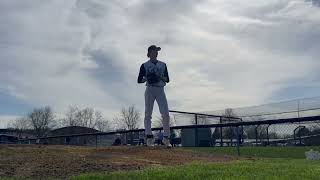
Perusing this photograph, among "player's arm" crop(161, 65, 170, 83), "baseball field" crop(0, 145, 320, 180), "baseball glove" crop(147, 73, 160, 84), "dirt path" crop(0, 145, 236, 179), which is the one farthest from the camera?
"player's arm" crop(161, 65, 170, 83)

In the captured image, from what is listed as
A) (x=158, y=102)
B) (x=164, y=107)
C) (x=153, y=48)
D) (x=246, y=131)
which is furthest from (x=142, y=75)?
(x=246, y=131)

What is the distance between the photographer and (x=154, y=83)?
11.9 meters

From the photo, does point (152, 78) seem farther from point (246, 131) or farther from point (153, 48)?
Result: point (246, 131)

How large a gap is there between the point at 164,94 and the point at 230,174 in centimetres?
547

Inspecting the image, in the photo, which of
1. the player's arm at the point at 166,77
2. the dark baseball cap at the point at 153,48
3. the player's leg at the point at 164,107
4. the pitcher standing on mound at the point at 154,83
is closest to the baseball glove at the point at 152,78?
the pitcher standing on mound at the point at 154,83

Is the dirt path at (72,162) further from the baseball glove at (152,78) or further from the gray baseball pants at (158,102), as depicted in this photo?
the baseball glove at (152,78)

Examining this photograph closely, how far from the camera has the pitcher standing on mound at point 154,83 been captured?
11.8 metres

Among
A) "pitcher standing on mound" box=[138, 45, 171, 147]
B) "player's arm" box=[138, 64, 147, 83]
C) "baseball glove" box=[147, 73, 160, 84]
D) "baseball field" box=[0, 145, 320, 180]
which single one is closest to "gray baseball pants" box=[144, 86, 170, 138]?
"pitcher standing on mound" box=[138, 45, 171, 147]

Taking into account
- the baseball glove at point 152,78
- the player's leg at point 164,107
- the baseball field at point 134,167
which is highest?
the baseball glove at point 152,78

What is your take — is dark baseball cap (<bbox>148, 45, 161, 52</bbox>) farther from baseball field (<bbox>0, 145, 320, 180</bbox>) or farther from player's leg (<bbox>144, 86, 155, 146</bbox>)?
baseball field (<bbox>0, 145, 320, 180</bbox>)

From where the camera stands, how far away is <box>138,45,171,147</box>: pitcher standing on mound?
11828mm

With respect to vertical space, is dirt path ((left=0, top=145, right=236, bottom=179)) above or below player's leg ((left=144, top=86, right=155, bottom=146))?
below

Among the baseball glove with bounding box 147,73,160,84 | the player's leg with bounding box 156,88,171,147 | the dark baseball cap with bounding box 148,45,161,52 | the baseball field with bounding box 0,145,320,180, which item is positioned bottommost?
the baseball field with bounding box 0,145,320,180

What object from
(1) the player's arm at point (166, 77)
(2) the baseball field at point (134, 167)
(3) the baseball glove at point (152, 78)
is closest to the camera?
(2) the baseball field at point (134, 167)
